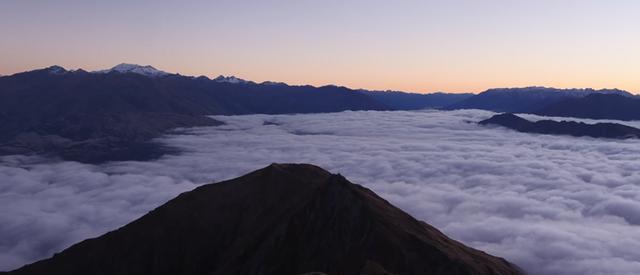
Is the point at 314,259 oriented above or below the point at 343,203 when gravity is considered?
below

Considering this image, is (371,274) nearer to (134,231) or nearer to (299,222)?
(299,222)

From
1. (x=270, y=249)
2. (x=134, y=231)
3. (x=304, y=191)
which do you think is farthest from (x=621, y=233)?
(x=134, y=231)

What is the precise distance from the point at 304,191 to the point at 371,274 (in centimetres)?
5978

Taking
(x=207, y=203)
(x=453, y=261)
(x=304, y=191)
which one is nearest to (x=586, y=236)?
(x=453, y=261)

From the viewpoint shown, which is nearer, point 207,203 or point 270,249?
point 270,249

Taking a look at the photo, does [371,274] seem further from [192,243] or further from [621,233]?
[621,233]

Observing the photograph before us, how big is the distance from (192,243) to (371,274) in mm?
66524

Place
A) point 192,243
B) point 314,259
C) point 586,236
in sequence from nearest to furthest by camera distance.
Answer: point 314,259
point 192,243
point 586,236

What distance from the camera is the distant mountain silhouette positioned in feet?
446

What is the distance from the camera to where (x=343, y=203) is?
149 m

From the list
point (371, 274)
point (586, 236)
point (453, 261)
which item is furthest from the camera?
point (586, 236)

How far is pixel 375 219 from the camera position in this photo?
143000 mm

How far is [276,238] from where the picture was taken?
146250 millimetres

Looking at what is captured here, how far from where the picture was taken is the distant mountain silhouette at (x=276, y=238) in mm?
136000
